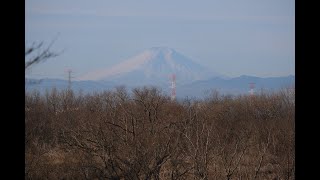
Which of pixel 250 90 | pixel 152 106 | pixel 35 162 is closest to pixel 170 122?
pixel 152 106

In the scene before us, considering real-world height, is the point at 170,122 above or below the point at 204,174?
above

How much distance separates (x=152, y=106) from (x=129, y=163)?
1.55 meters

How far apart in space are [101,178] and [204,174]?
6.50ft

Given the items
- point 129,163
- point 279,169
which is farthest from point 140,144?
point 279,169

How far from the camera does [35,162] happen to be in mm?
11867

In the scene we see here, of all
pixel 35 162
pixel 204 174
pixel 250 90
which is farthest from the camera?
pixel 250 90

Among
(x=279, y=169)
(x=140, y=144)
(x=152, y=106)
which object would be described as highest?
(x=152, y=106)

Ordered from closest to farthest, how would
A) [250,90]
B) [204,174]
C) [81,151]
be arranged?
[204,174] < [81,151] < [250,90]

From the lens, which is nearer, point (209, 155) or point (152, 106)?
point (209, 155)
